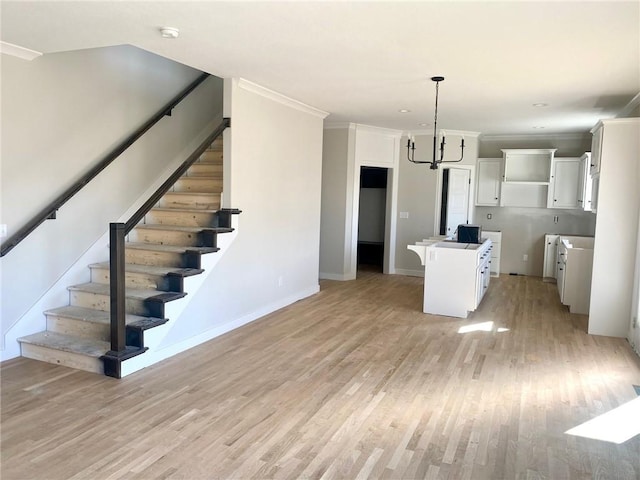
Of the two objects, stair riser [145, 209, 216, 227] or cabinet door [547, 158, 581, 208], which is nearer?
stair riser [145, 209, 216, 227]

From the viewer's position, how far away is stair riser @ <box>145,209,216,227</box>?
4.91 m

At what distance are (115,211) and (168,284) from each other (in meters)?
1.17

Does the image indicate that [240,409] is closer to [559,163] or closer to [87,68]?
[87,68]

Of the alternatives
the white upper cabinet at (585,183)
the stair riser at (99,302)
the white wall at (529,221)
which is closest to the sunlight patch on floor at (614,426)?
the stair riser at (99,302)

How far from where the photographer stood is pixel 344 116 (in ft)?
22.3

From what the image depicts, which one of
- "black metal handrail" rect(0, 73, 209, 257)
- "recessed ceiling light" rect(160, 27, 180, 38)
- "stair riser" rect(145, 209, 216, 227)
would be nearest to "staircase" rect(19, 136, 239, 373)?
"stair riser" rect(145, 209, 216, 227)

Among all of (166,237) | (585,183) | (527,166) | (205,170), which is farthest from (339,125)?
(585,183)

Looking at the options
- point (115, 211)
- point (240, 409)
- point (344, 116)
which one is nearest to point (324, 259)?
point (344, 116)

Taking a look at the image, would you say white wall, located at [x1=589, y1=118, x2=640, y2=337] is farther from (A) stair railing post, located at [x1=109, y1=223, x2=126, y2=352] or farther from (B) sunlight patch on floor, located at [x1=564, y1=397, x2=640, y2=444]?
(A) stair railing post, located at [x1=109, y1=223, x2=126, y2=352]

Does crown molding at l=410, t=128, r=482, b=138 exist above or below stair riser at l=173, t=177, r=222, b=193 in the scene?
above

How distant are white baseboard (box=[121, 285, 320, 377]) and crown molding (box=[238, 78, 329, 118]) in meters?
2.34

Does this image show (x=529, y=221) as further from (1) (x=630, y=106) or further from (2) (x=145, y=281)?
(2) (x=145, y=281)

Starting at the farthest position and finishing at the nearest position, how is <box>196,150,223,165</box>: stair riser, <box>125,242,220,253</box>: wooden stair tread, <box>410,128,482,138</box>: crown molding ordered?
<box>410,128,482,138</box>: crown molding < <box>196,150,223,165</box>: stair riser < <box>125,242,220,253</box>: wooden stair tread

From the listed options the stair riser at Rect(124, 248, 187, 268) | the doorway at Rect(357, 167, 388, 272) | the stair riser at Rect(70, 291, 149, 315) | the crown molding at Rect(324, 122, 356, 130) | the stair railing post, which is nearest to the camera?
the stair railing post
